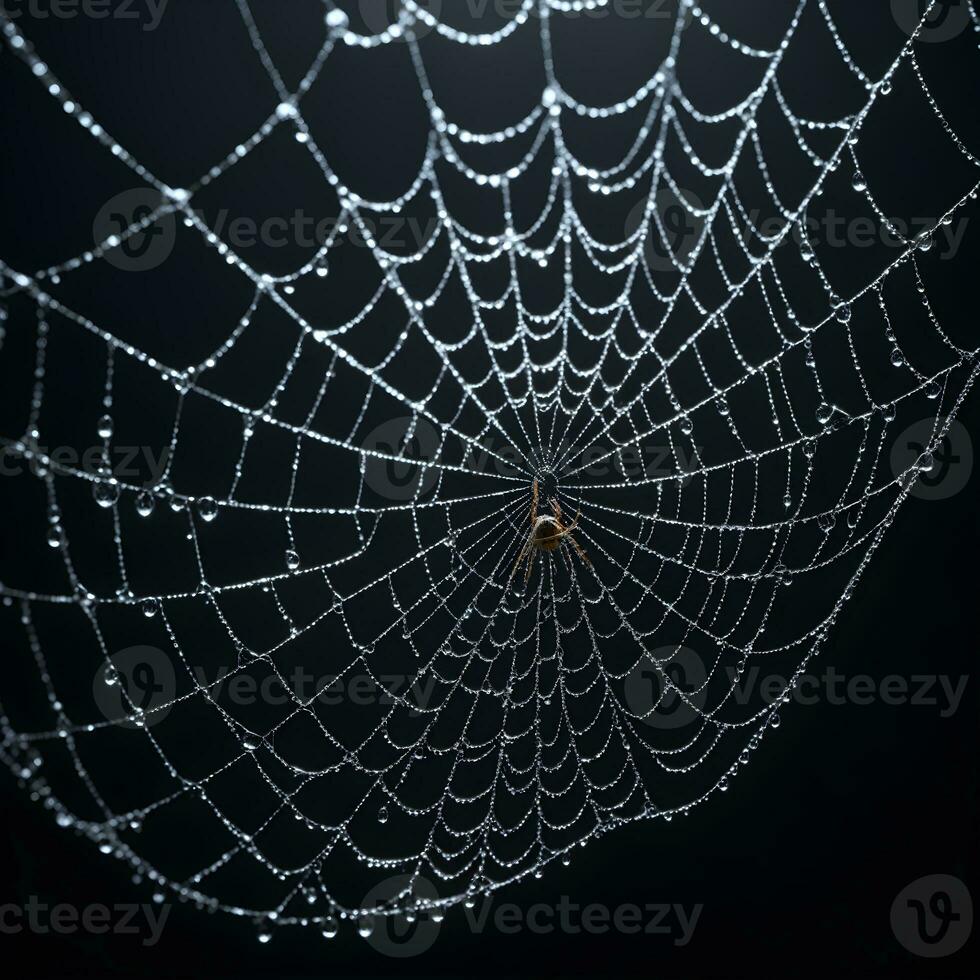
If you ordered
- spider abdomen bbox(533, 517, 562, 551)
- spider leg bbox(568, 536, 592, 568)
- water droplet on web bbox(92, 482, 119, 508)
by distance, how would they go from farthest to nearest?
spider leg bbox(568, 536, 592, 568)
spider abdomen bbox(533, 517, 562, 551)
water droplet on web bbox(92, 482, 119, 508)

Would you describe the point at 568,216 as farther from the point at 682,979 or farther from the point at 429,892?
the point at 682,979

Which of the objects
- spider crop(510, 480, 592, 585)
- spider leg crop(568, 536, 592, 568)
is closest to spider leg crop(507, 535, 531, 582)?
spider crop(510, 480, 592, 585)

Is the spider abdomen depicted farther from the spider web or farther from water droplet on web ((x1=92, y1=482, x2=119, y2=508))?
water droplet on web ((x1=92, y1=482, x2=119, y2=508))

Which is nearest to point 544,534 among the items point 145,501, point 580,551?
point 580,551

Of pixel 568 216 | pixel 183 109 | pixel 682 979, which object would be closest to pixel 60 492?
pixel 183 109

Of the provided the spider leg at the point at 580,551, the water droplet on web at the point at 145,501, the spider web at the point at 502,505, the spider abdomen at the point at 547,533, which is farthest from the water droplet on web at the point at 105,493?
the spider leg at the point at 580,551

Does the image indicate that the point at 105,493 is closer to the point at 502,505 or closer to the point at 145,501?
the point at 145,501
